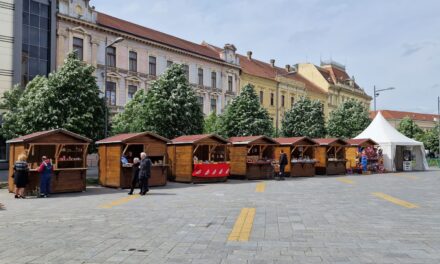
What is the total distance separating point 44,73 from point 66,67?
12024mm

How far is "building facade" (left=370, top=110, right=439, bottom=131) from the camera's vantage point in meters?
122

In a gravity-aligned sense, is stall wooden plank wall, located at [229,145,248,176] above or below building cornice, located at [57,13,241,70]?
below

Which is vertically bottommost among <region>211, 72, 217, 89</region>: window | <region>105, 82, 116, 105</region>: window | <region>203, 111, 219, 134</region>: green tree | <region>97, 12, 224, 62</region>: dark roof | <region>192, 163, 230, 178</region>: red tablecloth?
<region>192, 163, 230, 178</region>: red tablecloth

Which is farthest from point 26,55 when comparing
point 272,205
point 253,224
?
point 253,224

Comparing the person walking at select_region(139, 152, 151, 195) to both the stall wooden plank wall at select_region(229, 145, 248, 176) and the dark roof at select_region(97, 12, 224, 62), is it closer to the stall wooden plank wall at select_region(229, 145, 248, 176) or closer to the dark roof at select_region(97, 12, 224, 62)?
the stall wooden plank wall at select_region(229, 145, 248, 176)

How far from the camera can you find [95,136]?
25.6 m

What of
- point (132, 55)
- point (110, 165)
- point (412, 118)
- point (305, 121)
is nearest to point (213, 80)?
point (305, 121)

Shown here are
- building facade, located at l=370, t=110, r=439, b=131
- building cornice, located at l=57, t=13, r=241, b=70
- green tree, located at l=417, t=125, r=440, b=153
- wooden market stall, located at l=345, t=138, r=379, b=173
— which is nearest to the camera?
wooden market stall, located at l=345, t=138, r=379, b=173

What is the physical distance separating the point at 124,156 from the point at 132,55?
2266 centimetres

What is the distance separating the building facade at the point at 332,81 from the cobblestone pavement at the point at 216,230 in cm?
6098

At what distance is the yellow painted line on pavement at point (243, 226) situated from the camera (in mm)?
9348

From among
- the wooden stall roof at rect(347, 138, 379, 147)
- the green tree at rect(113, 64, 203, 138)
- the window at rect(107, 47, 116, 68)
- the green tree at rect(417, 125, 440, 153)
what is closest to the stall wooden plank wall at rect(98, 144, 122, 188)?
the green tree at rect(113, 64, 203, 138)

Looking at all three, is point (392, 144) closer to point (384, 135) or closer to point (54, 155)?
point (384, 135)

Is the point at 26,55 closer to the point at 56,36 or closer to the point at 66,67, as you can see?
the point at 56,36
